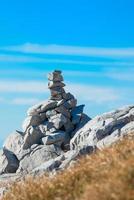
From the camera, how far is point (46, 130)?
85.7m

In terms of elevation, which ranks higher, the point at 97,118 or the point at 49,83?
the point at 49,83

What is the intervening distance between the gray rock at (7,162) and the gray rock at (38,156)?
5.53 feet

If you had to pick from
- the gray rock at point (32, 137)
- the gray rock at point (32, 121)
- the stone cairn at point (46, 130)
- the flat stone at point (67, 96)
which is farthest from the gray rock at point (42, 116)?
the flat stone at point (67, 96)

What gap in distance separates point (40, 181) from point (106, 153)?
2217mm

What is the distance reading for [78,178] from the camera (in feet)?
45.4

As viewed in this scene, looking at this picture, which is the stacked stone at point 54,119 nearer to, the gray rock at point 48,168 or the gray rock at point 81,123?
the gray rock at point 81,123

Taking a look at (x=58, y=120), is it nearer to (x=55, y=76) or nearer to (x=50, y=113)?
(x=50, y=113)

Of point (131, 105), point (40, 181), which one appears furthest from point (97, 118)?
point (40, 181)

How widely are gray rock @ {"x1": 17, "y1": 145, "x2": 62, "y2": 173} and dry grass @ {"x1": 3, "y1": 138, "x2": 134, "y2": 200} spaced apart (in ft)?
206

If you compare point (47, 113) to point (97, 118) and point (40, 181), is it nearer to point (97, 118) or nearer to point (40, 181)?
point (97, 118)

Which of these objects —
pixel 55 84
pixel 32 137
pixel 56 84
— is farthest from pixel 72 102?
pixel 32 137

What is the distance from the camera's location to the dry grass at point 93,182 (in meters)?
10.7

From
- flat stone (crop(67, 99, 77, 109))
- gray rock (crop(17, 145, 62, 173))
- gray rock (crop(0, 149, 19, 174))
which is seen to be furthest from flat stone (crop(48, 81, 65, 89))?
gray rock (crop(0, 149, 19, 174))

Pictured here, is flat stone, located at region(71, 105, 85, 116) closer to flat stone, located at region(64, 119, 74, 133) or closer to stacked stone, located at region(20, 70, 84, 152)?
stacked stone, located at region(20, 70, 84, 152)
